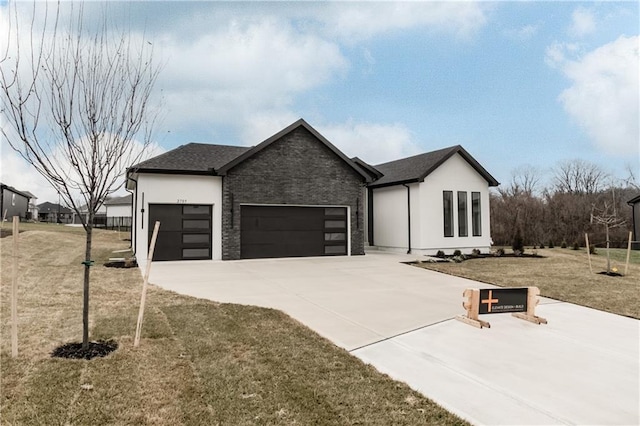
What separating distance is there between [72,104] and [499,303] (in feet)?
23.7

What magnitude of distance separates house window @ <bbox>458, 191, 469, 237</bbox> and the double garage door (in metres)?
6.17

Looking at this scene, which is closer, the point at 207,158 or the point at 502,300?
the point at 502,300

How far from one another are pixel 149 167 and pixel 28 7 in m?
9.67

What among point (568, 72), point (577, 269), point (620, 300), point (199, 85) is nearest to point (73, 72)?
point (199, 85)

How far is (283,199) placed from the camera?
647 inches

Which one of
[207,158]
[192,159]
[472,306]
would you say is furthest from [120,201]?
[472,306]

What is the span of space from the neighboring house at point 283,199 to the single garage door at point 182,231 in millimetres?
38

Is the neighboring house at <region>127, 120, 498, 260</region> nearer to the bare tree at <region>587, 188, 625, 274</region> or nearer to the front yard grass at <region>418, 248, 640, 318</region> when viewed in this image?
the front yard grass at <region>418, 248, 640, 318</region>

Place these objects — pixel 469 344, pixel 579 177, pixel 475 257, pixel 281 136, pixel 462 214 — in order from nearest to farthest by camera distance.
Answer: pixel 469 344 → pixel 281 136 → pixel 475 257 → pixel 462 214 → pixel 579 177

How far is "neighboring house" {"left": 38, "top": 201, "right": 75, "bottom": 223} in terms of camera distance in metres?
70.4

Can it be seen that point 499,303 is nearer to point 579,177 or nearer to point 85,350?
point 85,350

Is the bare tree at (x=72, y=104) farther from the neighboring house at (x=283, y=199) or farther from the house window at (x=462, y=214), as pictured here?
the house window at (x=462, y=214)

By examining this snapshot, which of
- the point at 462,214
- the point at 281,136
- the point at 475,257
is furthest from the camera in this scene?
the point at 462,214

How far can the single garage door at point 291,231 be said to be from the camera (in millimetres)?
16016
